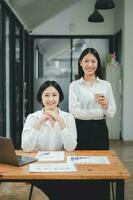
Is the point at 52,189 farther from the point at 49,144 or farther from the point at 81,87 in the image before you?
the point at 81,87

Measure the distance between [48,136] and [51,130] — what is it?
0.05m

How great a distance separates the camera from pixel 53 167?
2131mm

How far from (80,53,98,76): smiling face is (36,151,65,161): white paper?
0.82 metres

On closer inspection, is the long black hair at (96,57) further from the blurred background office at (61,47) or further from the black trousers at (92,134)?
the blurred background office at (61,47)

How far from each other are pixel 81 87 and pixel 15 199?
4.53ft

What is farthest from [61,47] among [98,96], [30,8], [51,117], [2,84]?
[51,117]

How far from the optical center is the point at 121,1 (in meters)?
7.69

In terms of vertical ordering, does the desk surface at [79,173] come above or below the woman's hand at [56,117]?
below

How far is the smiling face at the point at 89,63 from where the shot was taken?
3.00 m

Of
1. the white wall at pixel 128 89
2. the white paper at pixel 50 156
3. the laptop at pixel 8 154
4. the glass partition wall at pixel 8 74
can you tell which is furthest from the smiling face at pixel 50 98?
the white wall at pixel 128 89

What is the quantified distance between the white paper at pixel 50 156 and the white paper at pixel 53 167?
5.9 inches

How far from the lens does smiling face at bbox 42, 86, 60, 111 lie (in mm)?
2688

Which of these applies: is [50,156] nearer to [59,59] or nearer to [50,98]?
[50,98]

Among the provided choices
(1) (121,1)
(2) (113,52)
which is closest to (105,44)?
(2) (113,52)
